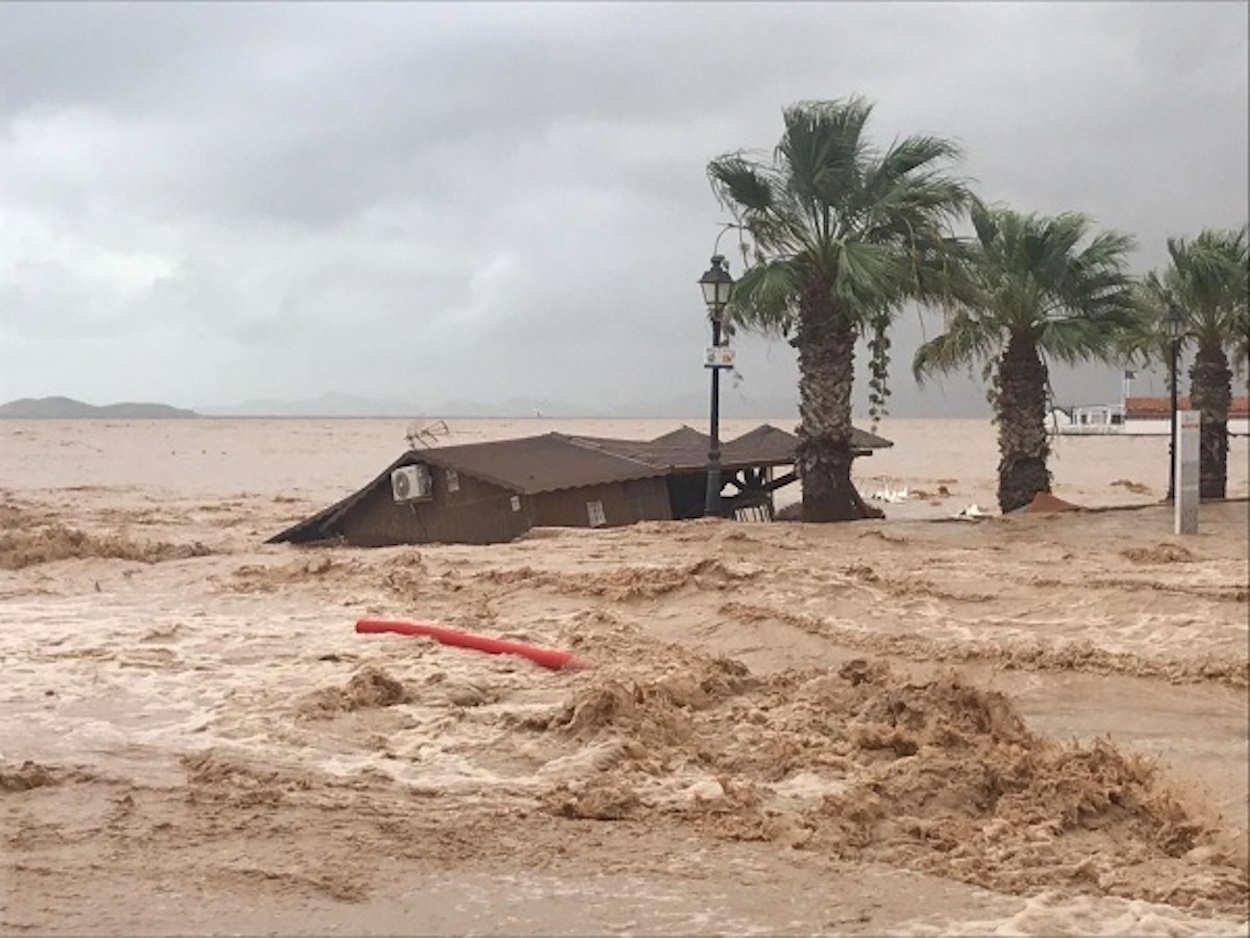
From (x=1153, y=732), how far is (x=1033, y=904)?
1.50 ft

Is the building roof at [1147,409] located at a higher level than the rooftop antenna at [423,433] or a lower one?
higher

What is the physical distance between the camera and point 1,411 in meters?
5.24

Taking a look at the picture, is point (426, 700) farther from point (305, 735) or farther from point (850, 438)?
point (850, 438)

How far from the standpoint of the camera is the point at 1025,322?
10828mm

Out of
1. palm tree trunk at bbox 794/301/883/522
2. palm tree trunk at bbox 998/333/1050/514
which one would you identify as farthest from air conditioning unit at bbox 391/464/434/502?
palm tree trunk at bbox 998/333/1050/514

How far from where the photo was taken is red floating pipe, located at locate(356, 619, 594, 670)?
528 centimetres

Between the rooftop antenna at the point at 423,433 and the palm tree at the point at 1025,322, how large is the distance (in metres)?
3.90

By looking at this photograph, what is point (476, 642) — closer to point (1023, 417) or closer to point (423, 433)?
point (423, 433)

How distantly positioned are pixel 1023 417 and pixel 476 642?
22.3 ft

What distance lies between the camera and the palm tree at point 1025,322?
10.4 metres

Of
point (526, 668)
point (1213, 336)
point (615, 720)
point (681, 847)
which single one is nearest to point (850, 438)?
point (1213, 336)

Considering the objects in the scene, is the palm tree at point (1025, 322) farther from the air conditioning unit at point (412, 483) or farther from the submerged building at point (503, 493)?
the air conditioning unit at point (412, 483)

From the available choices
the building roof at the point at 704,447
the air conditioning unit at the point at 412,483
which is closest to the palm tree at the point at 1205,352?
the building roof at the point at 704,447

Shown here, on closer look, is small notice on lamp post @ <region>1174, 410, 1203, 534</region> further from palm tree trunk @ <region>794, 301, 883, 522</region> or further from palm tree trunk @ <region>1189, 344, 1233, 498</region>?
palm tree trunk @ <region>794, 301, 883, 522</region>
